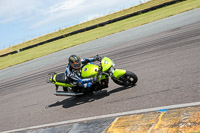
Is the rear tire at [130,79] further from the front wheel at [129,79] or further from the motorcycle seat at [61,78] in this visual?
the motorcycle seat at [61,78]

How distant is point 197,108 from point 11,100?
8095 mm

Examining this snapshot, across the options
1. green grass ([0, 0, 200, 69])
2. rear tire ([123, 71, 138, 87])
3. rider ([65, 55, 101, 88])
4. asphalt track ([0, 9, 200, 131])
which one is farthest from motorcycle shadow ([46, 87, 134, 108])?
green grass ([0, 0, 200, 69])

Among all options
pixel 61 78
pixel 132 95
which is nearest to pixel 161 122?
pixel 132 95

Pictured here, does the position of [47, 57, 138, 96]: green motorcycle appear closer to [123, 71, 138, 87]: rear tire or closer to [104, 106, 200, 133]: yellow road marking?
[123, 71, 138, 87]: rear tire

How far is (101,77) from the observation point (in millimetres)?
7188

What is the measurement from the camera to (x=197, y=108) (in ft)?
15.7

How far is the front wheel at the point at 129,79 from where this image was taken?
23.5 ft

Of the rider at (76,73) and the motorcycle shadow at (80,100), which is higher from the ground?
the rider at (76,73)

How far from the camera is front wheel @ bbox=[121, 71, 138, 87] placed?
7.16m

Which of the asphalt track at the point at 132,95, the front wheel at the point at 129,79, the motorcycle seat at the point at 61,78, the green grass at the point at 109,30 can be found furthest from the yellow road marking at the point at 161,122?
the green grass at the point at 109,30

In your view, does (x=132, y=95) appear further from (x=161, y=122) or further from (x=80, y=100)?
(x=161, y=122)

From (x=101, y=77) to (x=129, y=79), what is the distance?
884 millimetres

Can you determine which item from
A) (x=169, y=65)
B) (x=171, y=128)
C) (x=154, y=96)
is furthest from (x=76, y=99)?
(x=171, y=128)

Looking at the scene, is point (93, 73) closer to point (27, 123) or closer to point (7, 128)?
point (27, 123)
